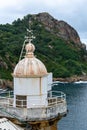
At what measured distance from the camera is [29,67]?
17.5 meters

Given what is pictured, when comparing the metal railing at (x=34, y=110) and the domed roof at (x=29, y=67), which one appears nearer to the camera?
the metal railing at (x=34, y=110)

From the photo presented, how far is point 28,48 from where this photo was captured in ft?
58.7

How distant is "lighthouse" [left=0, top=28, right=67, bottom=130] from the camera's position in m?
17.0

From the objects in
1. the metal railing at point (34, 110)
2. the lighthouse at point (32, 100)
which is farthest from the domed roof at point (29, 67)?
the metal railing at point (34, 110)

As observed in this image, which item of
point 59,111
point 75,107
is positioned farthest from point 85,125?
point 59,111

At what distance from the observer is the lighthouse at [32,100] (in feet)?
55.7

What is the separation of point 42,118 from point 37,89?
3.93 ft

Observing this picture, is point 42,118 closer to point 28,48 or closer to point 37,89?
point 37,89

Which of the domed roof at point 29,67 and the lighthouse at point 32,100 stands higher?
the domed roof at point 29,67

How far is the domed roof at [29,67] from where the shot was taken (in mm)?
17391

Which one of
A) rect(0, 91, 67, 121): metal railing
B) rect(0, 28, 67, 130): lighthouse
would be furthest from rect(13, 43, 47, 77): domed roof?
rect(0, 91, 67, 121): metal railing

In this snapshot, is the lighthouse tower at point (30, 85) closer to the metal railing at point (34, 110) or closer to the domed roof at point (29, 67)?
the domed roof at point (29, 67)

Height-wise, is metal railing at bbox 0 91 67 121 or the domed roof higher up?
the domed roof

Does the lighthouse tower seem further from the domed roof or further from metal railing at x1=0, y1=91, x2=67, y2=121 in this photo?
metal railing at x1=0, y1=91, x2=67, y2=121
